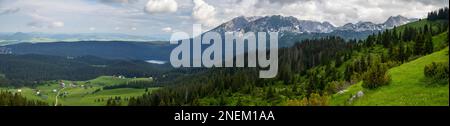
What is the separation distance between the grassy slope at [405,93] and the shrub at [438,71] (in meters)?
0.90

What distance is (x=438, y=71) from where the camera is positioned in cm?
4856

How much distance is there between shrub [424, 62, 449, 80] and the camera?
153 feet

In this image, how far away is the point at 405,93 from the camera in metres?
46.7

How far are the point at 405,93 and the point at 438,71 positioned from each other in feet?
16.5

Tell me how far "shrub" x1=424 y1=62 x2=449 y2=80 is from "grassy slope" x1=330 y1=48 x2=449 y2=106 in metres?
0.90

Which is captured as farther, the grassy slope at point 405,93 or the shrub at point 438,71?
the shrub at point 438,71

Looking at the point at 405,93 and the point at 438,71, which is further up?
the point at 438,71

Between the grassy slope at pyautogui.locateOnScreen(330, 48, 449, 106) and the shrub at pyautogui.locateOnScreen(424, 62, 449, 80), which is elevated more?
the shrub at pyautogui.locateOnScreen(424, 62, 449, 80)

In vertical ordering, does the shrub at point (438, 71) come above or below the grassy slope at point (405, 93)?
above

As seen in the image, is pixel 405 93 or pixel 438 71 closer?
pixel 405 93

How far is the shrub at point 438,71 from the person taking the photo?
46.6 m

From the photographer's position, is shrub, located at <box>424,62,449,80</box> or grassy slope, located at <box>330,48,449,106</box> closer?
grassy slope, located at <box>330,48,449,106</box>
